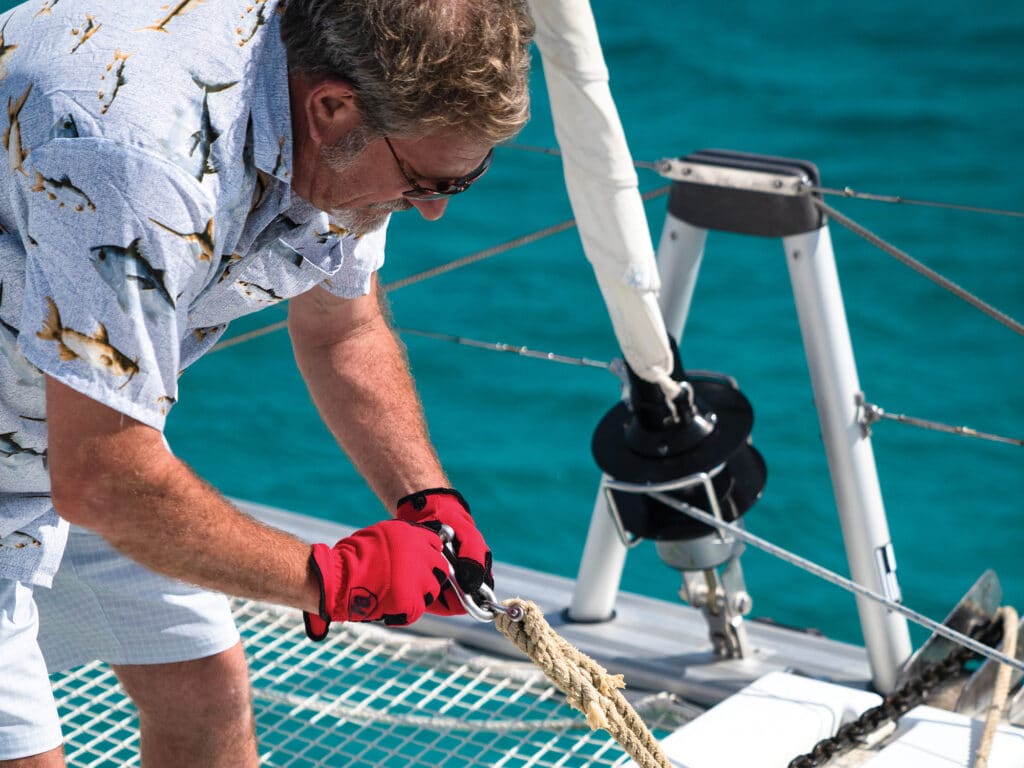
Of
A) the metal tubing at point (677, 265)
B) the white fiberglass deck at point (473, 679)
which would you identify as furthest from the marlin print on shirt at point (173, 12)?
the white fiberglass deck at point (473, 679)

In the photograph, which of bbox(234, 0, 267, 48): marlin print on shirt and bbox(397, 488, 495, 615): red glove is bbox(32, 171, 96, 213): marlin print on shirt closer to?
bbox(234, 0, 267, 48): marlin print on shirt

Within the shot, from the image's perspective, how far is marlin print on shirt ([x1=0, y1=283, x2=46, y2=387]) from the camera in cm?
107

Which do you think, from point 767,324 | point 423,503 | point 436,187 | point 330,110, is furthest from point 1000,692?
point 767,324

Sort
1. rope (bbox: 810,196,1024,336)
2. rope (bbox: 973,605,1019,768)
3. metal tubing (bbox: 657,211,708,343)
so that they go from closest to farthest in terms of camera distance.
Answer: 1. rope (bbox: 973,605,1019,768)
2. rope (bbox: 810,196,1024,336)
3. metal tubing (bbox: 657,211,708,343)

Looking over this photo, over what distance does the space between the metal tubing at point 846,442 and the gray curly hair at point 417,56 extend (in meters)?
0.84

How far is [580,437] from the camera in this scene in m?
3.98

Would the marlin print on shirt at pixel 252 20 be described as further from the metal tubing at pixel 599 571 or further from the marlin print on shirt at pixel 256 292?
the metal tubing at pixel 599 571

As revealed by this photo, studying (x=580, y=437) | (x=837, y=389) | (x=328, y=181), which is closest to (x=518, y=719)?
(x=837, y=389)

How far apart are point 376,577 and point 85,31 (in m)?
0.47

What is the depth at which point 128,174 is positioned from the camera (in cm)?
94

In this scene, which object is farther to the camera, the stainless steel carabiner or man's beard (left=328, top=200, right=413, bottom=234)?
the stainless steel carabiner

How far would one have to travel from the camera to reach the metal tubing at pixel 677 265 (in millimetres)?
1917

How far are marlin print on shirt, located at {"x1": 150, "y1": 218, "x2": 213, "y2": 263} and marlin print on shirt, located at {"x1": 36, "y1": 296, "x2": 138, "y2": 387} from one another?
82 mm

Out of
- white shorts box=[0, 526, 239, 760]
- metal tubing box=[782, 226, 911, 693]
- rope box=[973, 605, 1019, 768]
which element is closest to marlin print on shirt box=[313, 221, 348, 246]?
white shorts box=[0, 526, 239, 760]
